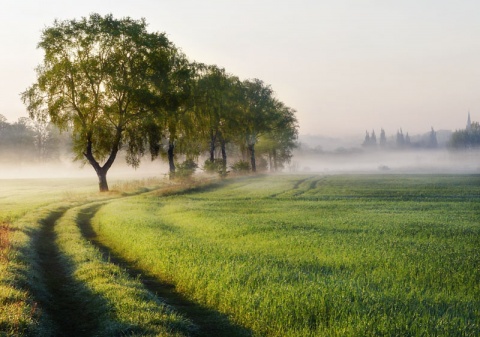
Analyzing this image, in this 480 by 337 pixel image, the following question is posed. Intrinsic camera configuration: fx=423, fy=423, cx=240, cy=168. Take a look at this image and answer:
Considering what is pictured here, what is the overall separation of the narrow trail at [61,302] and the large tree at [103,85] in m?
30.8

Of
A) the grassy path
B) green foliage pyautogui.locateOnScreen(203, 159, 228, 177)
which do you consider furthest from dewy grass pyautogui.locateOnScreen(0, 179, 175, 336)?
green foliage pyautogui.locateOnScreen(203, 159, 228, 177)

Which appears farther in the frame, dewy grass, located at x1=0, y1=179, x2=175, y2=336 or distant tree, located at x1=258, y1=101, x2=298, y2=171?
distant tree, located at x1=258, y1=101, x2=298, y2=171

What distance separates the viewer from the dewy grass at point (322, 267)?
9516 millimetres

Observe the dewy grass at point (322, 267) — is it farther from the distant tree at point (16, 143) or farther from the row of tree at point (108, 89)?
the distant tree at point (16, 143)

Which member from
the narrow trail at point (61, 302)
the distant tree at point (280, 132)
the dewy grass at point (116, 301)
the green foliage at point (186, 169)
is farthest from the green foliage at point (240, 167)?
the dewy grass at point (116, 301)

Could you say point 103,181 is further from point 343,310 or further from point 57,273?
point 343,310

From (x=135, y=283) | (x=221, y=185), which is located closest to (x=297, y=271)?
(x=135, y=283)

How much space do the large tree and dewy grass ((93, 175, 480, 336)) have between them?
23.7 meters

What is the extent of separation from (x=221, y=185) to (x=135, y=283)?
50552mm

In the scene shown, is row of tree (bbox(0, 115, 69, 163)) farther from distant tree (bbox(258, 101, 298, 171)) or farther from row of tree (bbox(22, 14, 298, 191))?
row of tree (bbox(22, 14, 298, 191))

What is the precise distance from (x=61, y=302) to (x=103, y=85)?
40.1 meters

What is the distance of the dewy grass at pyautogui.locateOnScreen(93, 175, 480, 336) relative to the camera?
9516mm

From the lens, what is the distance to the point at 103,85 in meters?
48.6

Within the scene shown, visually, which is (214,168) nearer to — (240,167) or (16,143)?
(240,167)
